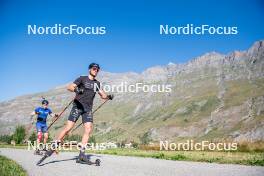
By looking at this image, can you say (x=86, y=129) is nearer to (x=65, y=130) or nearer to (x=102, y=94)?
(x=65, y=130)

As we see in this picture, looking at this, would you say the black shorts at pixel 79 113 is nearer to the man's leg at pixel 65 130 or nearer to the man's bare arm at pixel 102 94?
the man's leg at pixel 65 130

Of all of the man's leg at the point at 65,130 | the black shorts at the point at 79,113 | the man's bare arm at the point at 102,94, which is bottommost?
the man's leg at the point at 65,130

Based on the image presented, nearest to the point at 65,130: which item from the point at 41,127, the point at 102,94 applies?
the point at 102,94

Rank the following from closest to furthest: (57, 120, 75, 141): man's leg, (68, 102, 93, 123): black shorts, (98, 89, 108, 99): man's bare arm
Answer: (57, 120, 75, 141): man's leg < (68, 102, 93, 123): black shorts < (98, 89, 108, 99): man's bare arm

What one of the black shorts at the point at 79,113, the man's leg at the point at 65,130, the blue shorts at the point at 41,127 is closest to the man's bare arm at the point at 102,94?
the black shorts at the point at 79,113

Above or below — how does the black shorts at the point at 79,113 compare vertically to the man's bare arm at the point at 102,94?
below

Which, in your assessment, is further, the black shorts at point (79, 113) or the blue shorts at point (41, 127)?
the blue shorts at point (41, 127)

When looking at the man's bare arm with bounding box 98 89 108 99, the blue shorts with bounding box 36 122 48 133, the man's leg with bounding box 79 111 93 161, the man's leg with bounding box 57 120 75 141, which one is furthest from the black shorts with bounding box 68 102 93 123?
the blue shorts with bounding box 36 122 48 133

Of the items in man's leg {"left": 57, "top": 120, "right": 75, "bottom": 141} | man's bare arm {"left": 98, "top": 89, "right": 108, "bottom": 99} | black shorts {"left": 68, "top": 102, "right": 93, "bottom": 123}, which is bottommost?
Result: man's leg {"left": 57, "top": 120, "right": 75, "bottom": 141}

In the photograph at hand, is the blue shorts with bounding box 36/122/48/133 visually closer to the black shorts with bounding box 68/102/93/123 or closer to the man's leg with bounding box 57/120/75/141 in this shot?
the man's leg with bounding box 57/120/75/141

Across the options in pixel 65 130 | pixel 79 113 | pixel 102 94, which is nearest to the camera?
pixel 65 130

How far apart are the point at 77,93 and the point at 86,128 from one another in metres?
1.20

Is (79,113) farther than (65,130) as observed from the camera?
Yes

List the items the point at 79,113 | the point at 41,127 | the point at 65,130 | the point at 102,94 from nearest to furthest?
the point at 65,130 < the point at 79,113 < the point at 102,94 < the point at 41,127
